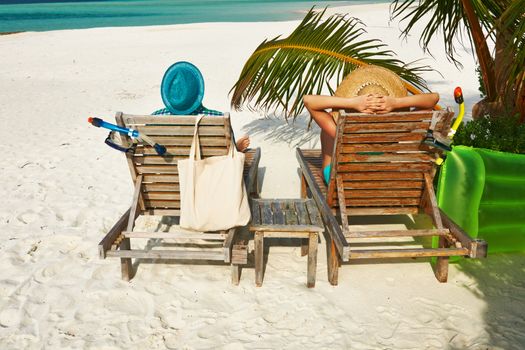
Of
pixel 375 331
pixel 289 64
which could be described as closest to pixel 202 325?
pixel 375 331

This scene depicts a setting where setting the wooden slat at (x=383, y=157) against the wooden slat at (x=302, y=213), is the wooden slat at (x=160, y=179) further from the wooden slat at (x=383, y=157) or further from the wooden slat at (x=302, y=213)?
the wooden slat at (x=383, y=157)

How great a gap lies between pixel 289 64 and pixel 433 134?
2052 millimetres

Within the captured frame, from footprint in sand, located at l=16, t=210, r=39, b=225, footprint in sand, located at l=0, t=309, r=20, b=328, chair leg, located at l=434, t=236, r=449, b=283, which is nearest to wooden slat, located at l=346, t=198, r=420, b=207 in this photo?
chair leg, located at l=434, t=236, r=449, b=283

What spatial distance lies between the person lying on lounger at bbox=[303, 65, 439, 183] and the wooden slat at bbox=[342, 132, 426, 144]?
11.5 inches

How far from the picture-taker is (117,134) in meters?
3.33

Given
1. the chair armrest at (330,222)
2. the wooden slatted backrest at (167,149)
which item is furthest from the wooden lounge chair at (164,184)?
the chair armrest at (330,222)

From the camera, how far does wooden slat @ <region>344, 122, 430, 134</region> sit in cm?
312

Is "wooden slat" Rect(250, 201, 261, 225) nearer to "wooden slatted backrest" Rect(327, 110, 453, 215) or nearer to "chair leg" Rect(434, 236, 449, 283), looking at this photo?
"wooden slatted backrest" Rect(327, 110, 453, 215)

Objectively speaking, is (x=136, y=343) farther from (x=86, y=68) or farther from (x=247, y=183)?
(x=86, y=68)

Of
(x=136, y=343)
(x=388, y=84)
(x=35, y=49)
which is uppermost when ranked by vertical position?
(x=35, y=49)

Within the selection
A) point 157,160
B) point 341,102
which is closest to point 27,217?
point 157,160

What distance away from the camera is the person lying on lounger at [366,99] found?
3379 mm

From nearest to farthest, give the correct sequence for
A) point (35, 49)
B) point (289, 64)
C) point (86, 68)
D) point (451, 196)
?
point (451, 196), point (289, 64), point (86, 68), point (35, 49)

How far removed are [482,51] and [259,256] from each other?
321cm
